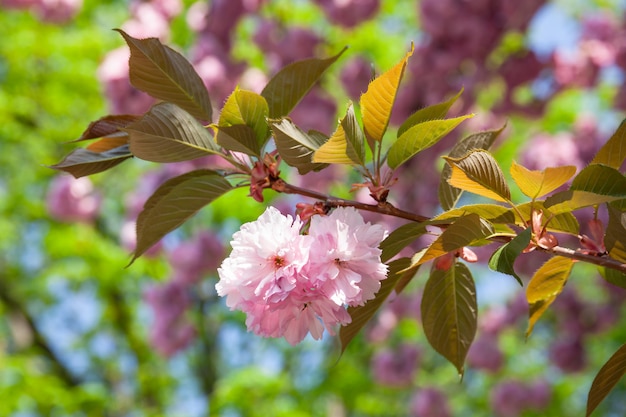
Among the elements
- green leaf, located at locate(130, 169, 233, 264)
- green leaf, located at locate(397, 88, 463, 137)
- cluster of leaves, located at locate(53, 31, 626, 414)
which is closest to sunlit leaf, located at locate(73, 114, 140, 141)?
cluster of leaves, located at locate(53, 31, 626, 414)

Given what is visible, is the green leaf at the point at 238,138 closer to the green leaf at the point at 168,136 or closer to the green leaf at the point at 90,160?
the green leaf at the point at 168,136

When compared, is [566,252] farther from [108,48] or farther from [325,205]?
[108,48]

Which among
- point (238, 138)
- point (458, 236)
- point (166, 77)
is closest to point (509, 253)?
point (458, 236)

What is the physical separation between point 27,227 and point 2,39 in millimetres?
1843

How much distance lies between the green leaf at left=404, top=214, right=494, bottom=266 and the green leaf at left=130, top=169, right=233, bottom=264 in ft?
0.79

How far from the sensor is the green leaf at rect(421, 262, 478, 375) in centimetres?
84

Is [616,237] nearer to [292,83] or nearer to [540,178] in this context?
[540,178]

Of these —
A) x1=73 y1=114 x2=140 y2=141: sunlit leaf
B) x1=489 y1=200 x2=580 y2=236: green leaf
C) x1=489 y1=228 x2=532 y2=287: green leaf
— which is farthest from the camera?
x1=73 y1=114 x2=140 y2=141: sunlit leaf

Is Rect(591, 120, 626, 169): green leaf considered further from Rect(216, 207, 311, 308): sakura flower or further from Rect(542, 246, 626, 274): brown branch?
Rect(216, 207, 311, 308): sakura flower

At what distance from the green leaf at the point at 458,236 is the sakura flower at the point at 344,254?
0.05 metres

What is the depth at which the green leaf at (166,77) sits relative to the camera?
77cm

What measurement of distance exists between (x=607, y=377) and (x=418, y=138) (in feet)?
1.10

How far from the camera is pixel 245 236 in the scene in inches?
25.7

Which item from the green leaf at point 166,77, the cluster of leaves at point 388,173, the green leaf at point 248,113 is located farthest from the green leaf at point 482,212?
the green leaf at point 166,77
